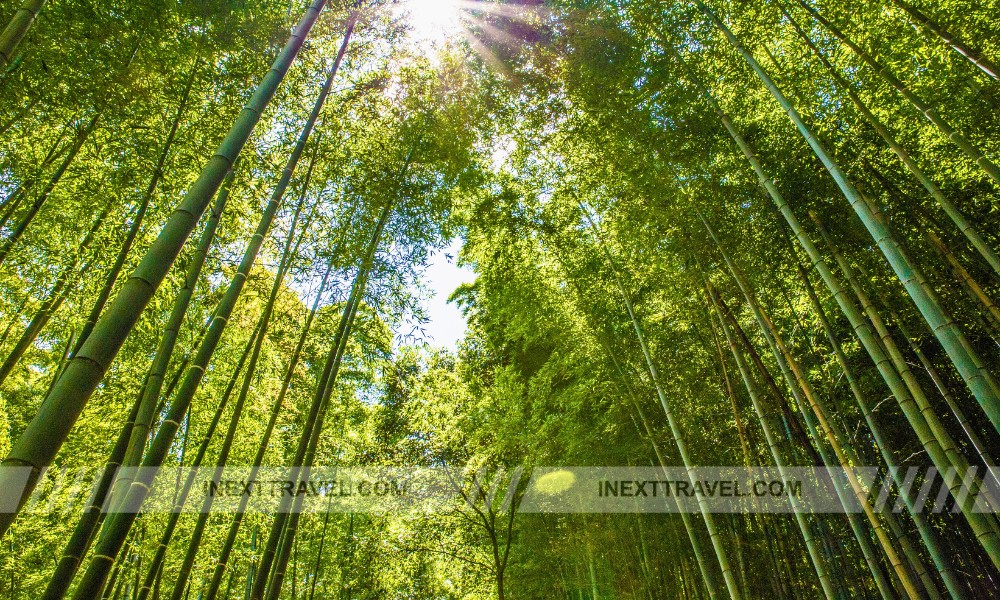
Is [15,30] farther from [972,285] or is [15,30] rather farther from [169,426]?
[972,285]

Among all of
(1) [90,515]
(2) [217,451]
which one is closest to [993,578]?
(1) [90,515]

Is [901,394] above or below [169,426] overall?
above

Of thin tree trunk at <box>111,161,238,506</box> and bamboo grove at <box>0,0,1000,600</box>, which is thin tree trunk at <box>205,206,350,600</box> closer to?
bamboo grove at <box>0,0,1000,600</box>

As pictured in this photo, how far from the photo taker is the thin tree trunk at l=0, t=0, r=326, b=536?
1.09 m

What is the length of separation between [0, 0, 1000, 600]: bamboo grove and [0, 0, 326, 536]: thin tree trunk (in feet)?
0.06

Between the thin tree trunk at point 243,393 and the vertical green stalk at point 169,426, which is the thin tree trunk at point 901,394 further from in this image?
the thin tree trunk at point 243,393

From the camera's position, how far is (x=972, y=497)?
2338 millimetres

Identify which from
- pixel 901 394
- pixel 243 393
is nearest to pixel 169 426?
pixel 243 393

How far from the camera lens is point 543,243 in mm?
5656

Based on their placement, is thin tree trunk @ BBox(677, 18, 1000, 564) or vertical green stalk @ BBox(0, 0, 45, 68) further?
thin tree trunk @ BBox(677, 18, 1000, 564)

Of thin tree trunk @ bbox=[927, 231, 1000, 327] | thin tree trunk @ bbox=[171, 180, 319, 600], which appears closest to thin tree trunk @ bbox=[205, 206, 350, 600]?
thin tree trunk @ bbox=[171, 180, 319, 600]
